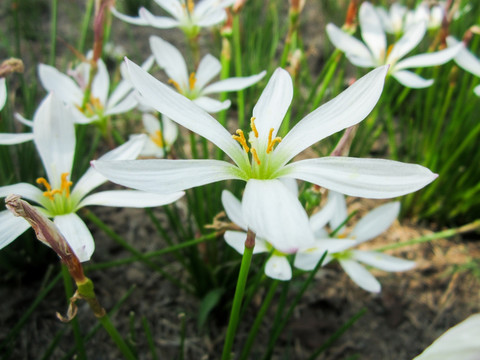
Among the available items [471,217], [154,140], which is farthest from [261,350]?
[471,217]

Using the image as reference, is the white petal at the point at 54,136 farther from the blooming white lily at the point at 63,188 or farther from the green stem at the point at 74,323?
the green stem at the point at 74,323

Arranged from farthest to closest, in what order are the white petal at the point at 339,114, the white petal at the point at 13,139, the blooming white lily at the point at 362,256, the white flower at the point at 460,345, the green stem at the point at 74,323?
1. the blooming white lily at the point at 362,256
2. the white petal at the point at 13,139
3. the green stem at the point at 74,323
4. the white petal at the point at 339,114
5. the white flower at the point at 460,345

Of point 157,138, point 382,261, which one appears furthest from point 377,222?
point 157,138

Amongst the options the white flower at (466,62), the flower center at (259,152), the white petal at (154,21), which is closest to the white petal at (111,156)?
the flower center at (259,152)

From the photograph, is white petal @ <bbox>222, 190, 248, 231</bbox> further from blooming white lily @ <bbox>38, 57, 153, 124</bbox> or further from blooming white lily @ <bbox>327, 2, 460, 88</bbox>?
blooming white lily @ <bbox>327, 2, 460, 88</bbox>

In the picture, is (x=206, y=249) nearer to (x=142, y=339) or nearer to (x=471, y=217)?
(x=142, y=339)
